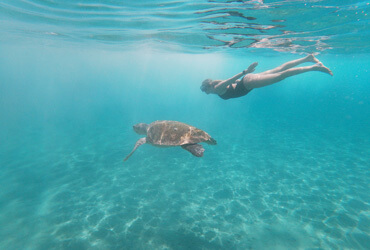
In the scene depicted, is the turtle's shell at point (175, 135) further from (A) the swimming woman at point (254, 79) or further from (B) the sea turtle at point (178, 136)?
(A) the swimming woman at point (254, 79)

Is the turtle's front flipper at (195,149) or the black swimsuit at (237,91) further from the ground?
the black swimsuit at (237,91)

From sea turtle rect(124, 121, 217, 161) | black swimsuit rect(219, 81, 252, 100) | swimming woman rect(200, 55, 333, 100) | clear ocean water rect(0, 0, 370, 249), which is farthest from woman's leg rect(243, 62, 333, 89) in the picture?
clear ocean water rect(0, 0, 370, 249)

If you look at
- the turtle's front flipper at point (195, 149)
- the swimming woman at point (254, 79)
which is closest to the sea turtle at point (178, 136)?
the turtle's front flipper at point (195, 149)

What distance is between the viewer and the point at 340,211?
9.75 meters

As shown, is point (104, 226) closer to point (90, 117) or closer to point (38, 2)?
point (38, 2)

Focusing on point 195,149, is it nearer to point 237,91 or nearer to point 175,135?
point 175,135

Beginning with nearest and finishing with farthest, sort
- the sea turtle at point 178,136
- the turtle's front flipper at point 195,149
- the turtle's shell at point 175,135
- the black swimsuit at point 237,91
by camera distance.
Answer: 1. the turtle's front flipper at point 195,149
2. the sea turtle at point 178,136
3. the turtle's shell at point 175,135
4. the black swimsuit at point 237,91

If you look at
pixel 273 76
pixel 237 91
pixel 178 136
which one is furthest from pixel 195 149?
pixel 273 76

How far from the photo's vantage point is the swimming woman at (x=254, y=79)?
22.7 feet

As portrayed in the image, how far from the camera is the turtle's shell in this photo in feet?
23.6

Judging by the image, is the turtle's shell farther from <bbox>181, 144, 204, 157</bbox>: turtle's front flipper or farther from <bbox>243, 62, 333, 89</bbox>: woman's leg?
<bbox>243, 62, 333, 89</bbox>: woman's leg

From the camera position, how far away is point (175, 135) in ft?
24.5

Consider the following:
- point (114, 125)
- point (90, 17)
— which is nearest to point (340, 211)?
point (90, 17)

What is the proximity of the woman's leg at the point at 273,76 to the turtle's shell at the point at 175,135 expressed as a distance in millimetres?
2797
